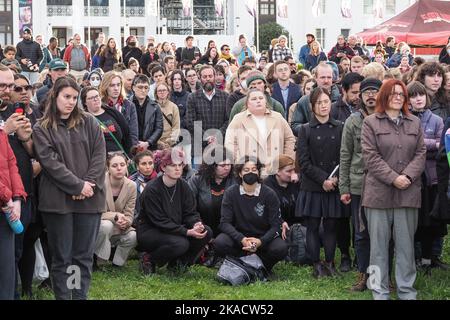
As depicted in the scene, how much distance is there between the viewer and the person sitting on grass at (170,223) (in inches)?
362

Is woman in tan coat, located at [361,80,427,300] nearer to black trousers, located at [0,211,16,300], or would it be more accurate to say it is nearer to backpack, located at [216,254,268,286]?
backpack, located at [216,254,268,286]

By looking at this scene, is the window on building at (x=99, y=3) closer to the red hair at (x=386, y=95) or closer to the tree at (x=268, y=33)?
the tree at (x=268, y=33)

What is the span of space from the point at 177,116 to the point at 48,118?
5.20 meters

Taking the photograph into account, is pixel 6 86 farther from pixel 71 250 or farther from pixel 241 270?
pixel 241 270

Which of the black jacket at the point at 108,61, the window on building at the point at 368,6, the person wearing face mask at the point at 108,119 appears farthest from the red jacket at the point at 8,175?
A: the window on building at the point at 368,6

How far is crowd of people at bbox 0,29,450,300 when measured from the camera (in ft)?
24.5

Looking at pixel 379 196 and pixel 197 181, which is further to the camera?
pixel 197 181

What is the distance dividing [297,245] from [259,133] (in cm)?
146

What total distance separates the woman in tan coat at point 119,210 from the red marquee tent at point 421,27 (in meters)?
18.6

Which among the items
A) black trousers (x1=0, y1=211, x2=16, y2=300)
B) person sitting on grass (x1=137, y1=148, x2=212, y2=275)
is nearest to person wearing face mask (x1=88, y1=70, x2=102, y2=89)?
person sitting on grass (x1=137, y1=148, x2=212, y2=275)

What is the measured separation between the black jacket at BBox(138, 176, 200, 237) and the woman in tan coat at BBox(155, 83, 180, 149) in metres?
3.04
